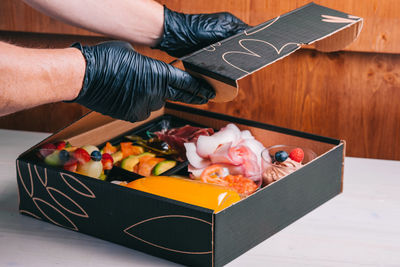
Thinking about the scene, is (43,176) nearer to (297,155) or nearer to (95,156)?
(95,156)

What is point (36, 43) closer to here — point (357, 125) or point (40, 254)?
point (40, 254)

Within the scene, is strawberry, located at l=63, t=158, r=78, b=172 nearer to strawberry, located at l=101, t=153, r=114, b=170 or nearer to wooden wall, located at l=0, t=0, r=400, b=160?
strawberry, located at l=101, t=153, r=114, b=170

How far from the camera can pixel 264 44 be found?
128 cm

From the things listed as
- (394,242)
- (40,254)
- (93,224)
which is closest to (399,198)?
Result: (394,242)

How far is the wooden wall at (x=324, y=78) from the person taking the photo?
172 centimetres

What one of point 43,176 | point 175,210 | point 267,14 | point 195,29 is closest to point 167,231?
point 175,210

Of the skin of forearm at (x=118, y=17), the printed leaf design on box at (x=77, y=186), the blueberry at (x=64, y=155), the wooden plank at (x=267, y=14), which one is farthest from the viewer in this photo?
the wooden plank at (x=267, y=14)

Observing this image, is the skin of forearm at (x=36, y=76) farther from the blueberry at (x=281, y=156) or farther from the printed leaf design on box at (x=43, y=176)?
the blueberry at (x=281, y=156)

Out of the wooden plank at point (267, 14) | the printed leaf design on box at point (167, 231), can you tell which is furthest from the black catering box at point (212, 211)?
the wooden plank at point (267, 14)

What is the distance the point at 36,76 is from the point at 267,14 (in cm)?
92

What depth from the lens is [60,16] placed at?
154 cm

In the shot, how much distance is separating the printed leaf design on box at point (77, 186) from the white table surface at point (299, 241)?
12 cm

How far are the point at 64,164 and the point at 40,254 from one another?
0.24 m

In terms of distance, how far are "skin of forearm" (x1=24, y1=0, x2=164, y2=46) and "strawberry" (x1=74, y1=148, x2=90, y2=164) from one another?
416 mm
